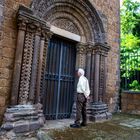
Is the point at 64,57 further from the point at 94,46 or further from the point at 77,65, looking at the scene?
the point at 94,46

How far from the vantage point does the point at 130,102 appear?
24.9ft

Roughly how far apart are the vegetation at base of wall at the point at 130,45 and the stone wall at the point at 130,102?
0.93 m

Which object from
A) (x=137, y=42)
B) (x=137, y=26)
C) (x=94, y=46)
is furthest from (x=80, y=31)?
(x=137, y=26)

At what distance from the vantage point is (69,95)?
5.96 meters

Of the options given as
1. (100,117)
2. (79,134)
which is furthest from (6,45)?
(100,117)

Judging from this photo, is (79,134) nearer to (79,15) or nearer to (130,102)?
(79,15)

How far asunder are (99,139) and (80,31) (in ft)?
12.1

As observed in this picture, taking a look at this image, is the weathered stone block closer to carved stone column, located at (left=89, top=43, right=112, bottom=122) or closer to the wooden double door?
the wooden double door

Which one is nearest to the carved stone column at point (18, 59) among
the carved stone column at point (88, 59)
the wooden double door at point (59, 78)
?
the wooden double door at point (59, 78)

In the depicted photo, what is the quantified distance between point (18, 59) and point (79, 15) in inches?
111

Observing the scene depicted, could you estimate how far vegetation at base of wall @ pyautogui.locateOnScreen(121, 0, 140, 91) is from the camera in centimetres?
849

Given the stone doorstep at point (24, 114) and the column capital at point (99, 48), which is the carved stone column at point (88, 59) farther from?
the stone doorstep at point (24, 114)

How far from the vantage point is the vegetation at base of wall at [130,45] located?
27.9 ft

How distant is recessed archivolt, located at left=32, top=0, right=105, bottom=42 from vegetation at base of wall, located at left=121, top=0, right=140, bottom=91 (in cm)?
268
